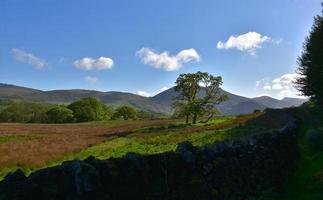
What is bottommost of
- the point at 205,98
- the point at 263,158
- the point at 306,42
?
the point at 263,158

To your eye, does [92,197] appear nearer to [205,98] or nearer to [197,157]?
[197,157]

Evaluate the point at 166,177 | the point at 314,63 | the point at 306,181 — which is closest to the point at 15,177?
the point at 166,177

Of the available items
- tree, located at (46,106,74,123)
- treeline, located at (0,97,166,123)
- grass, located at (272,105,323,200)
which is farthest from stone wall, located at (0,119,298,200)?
treeline, located at (0,97,166,123)

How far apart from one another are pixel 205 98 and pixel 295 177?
5647 centimetres

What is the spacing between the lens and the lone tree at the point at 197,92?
72812mm

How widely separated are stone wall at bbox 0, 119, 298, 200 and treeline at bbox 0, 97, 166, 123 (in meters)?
115

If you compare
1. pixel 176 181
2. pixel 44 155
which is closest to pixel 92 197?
pixel 176 181

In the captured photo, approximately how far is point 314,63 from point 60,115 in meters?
86.9

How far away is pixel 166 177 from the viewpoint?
1087 cm

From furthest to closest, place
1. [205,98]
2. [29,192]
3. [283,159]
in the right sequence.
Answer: [205,98]
[283,159]
[29,192]

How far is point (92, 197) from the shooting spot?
356 inches

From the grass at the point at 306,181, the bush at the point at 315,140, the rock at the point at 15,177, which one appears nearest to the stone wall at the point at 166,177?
the rock at the point at 15,177

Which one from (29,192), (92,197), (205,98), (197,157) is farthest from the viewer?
(205,98)

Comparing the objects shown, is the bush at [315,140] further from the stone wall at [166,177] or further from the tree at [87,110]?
the tree at [87,110]
